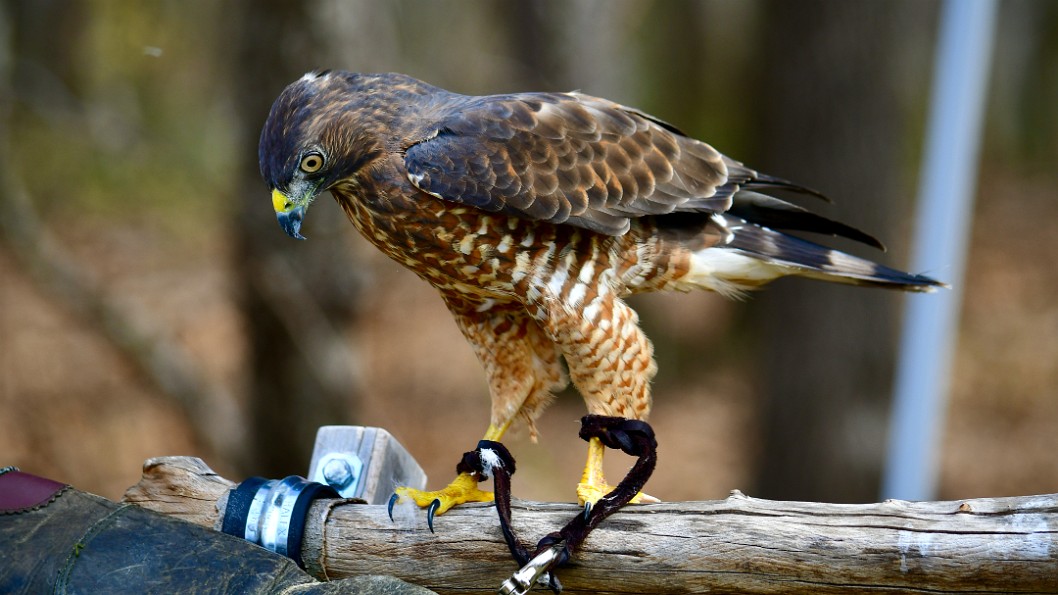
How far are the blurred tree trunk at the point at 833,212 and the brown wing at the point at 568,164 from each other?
137 inches

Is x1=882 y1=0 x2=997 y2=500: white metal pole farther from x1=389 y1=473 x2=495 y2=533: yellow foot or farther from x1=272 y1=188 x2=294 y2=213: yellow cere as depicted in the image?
x1=272 y1=188 x2=294 y2=213: yellow cere

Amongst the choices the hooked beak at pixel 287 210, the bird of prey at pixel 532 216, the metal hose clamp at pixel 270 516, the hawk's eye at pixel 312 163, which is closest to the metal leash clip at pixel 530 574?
the bird of prey at pixel 532 216

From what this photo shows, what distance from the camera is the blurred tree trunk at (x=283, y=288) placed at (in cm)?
526

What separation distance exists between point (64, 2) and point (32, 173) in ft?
6.66

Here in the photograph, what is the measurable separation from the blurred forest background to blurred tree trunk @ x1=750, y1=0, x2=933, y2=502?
0.02m

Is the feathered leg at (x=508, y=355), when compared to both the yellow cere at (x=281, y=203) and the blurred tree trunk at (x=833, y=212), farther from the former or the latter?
the blurred tree trunk at (x=833, y=212)

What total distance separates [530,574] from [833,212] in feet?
15.5

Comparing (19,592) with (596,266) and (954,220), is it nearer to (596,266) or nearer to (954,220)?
(596,266)

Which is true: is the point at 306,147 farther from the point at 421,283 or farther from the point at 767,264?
the point at 421,283

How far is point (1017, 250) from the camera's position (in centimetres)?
1382

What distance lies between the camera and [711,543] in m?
2.29

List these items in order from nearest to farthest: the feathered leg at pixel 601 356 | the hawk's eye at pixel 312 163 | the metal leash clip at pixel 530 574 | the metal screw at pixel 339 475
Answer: the metal leash clip at pixel 530 574, the hawk's eye at pixel 312 163, the feathered leg at pixel 601 356, the metal screw at pixel 339 475

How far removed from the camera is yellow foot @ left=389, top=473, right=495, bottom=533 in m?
2.57

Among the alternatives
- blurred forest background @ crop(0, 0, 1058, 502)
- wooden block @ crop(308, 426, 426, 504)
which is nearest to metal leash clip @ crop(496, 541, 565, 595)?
wooden block @ crop(308, 426, 426, 504)
